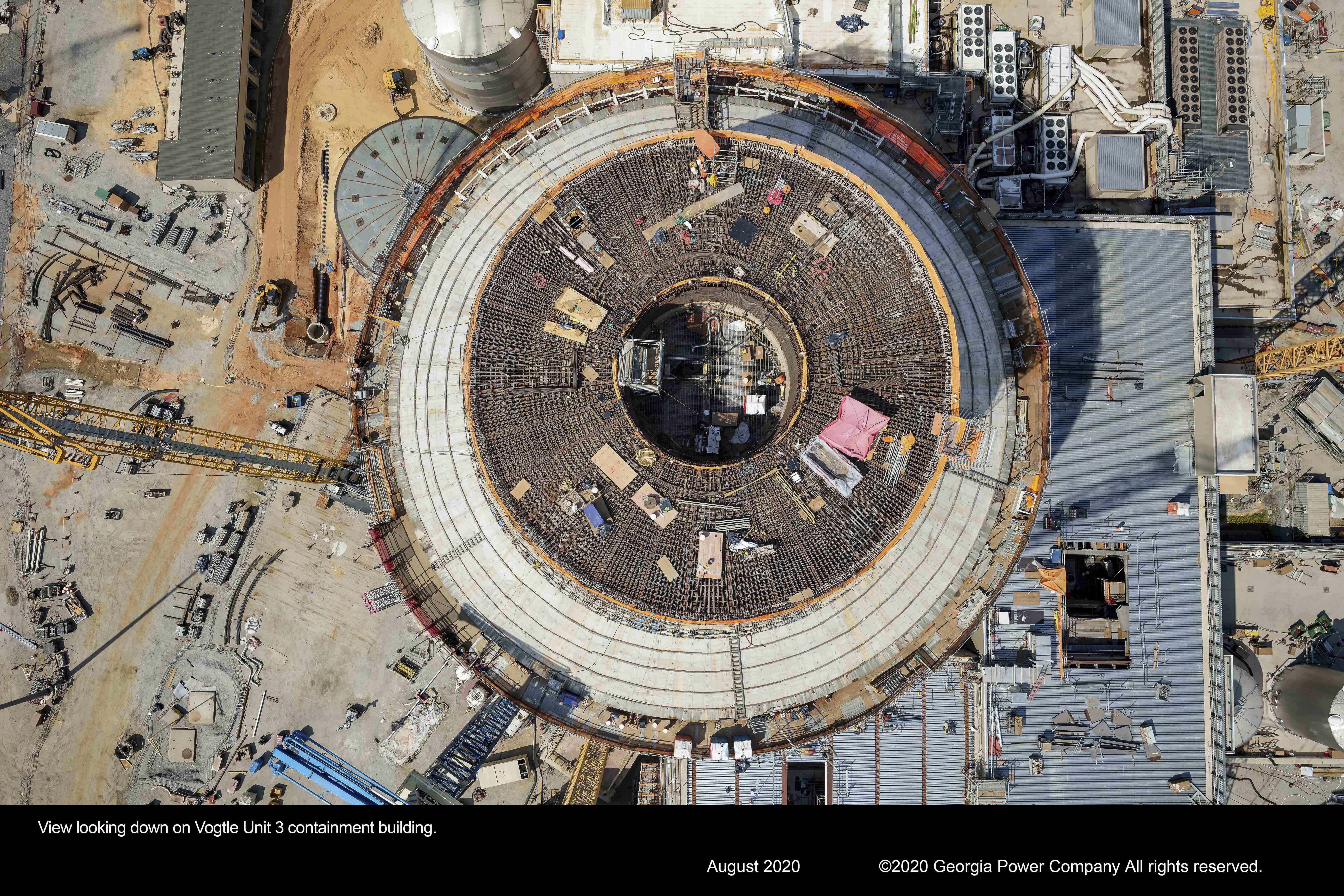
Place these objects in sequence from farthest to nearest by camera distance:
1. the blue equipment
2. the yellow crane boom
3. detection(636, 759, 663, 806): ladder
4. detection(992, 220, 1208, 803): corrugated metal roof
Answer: the blue equipment, detection(636, 759, 663, 806): ladder, detection(992, 220, 1208, 803): corrugated metal roof, the yellow crane boom

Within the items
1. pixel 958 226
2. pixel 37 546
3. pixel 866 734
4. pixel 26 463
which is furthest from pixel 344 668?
pixel 958 226

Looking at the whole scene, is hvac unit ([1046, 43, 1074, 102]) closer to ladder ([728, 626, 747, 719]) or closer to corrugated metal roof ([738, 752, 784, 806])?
ladder ([728, 626, 747, 719])

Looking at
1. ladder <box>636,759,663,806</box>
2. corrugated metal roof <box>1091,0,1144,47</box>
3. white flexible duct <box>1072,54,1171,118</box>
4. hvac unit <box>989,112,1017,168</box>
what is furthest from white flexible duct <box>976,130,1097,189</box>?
ladder <box>636,759,663,806</box>

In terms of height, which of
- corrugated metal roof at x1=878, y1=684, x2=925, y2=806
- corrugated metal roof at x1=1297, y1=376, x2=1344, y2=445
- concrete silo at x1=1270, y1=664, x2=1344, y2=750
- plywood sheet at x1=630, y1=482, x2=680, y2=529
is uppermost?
corrugated metal roof at x1=1297, y1=376, x2=1344, y2=445

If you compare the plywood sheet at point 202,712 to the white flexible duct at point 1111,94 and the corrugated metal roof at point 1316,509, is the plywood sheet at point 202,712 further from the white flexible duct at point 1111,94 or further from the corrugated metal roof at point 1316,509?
the corrugated metal roof at point 1316,509

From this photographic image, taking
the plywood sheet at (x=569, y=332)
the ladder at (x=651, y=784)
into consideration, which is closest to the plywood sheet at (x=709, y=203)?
the plywood sheet at (x=569, y=332)

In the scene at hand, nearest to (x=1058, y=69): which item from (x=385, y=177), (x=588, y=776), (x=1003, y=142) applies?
(x=1003, y=142)
